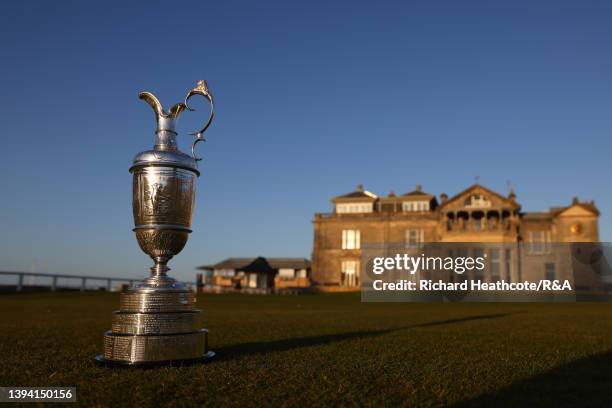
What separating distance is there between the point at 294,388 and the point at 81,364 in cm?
301

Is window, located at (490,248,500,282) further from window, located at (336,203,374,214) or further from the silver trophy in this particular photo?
the silver trophy

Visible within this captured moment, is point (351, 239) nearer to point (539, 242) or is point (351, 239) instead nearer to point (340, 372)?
point (539, 242)

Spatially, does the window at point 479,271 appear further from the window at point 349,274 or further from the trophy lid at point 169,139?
the trophy lid at point 169,139

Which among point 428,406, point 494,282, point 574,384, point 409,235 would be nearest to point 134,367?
point 428,406

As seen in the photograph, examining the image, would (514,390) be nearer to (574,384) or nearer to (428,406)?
(574,384)

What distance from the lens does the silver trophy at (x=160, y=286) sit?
6168 millimetres

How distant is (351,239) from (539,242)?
60.9 ft

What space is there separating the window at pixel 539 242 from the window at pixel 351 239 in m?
16.9

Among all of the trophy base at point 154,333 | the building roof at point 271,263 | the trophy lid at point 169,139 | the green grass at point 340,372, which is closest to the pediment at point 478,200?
the building roof at point 271,263

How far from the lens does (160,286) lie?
21.4 feet

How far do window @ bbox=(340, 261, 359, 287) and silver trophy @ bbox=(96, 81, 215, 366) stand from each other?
48.3 metres

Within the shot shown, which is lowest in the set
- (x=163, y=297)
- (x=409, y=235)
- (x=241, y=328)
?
(x=241, y=328)

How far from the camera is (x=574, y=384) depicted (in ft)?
17.9
